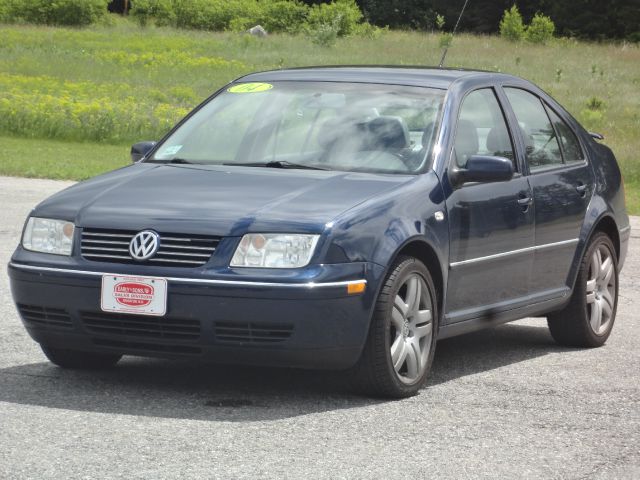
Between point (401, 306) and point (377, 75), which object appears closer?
point (401, 306)

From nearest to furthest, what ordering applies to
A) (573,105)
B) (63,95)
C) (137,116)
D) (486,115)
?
(486,115) → (137,116) → (63,95) → (573,105)

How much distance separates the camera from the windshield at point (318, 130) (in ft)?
24.1

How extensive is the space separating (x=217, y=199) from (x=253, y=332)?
0.65 meters

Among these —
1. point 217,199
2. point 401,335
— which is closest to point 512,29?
point 401,335

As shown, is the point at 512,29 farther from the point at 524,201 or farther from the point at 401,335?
the point at 401,335

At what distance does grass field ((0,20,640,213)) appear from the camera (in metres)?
27.2

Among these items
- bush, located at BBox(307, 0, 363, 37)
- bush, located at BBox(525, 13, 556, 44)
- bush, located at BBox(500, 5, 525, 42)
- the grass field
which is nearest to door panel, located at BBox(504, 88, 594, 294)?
the grass field

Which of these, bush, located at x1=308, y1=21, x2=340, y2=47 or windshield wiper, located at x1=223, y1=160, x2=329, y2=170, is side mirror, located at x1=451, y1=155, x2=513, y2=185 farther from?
bush, located at x1=308, y1=21, x2=340, y2=47

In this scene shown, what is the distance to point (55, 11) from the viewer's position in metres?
74.2

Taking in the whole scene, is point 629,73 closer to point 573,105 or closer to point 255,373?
point 573,105

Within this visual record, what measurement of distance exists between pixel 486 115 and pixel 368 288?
75.6 inches

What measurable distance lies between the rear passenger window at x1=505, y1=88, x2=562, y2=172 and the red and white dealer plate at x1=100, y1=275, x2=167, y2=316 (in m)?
2.66

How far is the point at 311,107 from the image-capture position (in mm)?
7688

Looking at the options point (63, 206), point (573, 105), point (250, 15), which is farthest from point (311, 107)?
point (250, 15)
